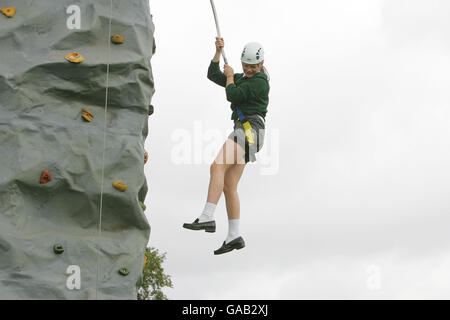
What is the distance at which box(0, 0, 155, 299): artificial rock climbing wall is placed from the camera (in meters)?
9.46

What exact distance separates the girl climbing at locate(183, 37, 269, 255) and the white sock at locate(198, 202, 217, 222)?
0.36 ft

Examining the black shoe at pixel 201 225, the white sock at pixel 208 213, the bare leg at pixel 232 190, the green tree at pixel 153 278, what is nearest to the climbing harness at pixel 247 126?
the bare leg at pixel 232 190

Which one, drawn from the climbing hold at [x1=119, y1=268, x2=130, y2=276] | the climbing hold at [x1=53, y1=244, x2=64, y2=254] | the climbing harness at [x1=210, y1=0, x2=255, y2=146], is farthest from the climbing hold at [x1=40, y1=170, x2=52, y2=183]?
the climbing harness at [x1=210, y1=0, x2=255, y2=146]

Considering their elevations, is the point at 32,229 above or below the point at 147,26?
below

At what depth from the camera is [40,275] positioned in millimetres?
9305

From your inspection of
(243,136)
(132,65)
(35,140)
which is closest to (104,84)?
(132,65)

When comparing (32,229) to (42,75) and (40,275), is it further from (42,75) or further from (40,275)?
(42,75)

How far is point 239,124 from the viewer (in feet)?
34.0

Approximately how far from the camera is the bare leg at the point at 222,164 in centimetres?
998

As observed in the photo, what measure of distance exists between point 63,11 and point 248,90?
2374mm

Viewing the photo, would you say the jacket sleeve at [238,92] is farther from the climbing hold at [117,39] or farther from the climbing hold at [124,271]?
the climbing hold at [124,271]

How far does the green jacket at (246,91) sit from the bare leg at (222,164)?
476 millimetres

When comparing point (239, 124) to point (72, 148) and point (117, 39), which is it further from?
point (72, 148)
